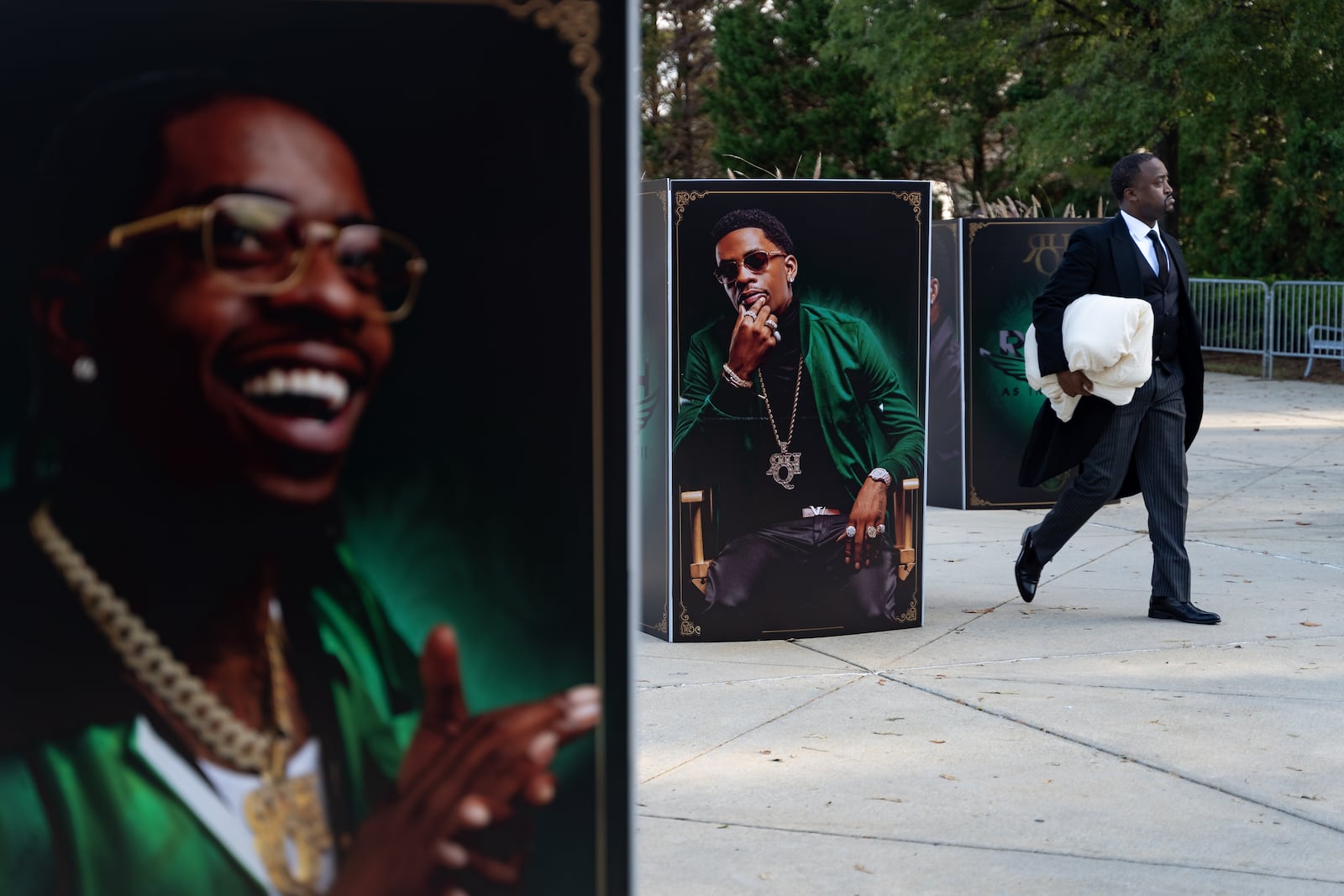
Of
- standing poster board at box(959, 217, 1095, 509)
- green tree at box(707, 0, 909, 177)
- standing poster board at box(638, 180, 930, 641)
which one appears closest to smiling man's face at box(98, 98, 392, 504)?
standing poster board at box(638, 180, 930, 641)

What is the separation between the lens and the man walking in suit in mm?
6742

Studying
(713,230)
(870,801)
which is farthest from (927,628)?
(870,801)

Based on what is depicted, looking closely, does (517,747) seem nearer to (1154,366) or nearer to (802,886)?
(802,886)

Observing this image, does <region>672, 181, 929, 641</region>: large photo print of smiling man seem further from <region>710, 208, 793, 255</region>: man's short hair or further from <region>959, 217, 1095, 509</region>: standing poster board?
<region>959, 217, 1095, 509</region>: standing poster board

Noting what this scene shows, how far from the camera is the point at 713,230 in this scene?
6.43 metres

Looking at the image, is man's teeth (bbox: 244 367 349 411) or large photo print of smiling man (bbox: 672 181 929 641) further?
large photo print of smiling man (bbox: 672 181 929 641)

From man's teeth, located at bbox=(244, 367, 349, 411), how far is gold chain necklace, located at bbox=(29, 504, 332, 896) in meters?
0.31

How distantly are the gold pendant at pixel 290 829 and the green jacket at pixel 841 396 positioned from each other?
4.38m

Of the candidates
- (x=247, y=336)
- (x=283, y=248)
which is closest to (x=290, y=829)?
(x=247, y=336)

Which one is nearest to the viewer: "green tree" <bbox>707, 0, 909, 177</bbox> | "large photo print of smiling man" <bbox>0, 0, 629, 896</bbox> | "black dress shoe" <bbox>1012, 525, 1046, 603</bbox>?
"large photo print of smiling man" <bbox>0, 0, 629, 896</bbox>

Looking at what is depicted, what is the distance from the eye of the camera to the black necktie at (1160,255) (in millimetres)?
6793

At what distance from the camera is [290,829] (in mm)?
Answer: 2244

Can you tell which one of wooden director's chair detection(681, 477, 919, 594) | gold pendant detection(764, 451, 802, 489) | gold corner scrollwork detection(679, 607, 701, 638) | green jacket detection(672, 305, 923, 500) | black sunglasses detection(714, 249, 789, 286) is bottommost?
gold corner scrollwork detection(679, 607, 701, 638)

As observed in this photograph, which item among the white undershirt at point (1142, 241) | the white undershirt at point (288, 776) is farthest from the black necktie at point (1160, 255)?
the white undershirt at point (288, 776)
